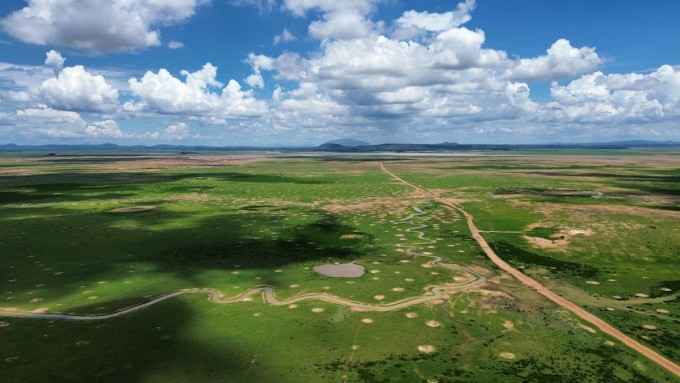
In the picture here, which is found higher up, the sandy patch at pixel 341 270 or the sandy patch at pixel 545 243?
the sandy patch at pixel 545 243

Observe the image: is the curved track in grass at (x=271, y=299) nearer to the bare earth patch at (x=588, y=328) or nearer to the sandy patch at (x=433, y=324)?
the sandy patch at (x=433, y=324)

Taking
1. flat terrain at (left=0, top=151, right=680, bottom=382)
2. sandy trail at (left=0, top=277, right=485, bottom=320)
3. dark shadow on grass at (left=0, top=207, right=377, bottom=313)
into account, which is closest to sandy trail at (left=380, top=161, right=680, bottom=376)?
flat terrain at (left=0, top=151, right=680, bottom=382)

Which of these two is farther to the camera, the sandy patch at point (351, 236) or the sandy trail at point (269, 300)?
the sandy patch at point (351, 236)

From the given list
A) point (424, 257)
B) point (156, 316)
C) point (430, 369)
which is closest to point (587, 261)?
point (424, 257)

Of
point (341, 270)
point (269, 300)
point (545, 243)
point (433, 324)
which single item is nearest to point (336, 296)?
point (269, 300)

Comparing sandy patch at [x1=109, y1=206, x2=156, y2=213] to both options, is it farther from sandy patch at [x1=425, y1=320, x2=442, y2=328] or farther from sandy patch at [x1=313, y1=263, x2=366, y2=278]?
sandy patch at [x1=425, y1=320, x2=442, y2=328]

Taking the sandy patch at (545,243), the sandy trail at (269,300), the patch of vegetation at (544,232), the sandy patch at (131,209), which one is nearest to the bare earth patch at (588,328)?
the sandy trail at (269,300)
